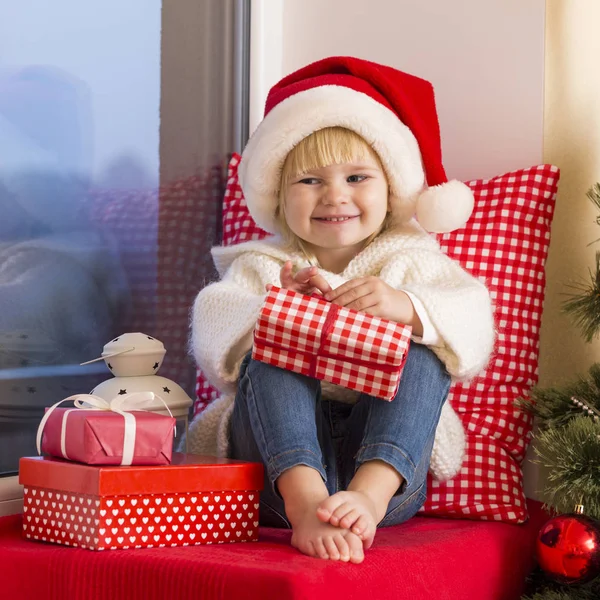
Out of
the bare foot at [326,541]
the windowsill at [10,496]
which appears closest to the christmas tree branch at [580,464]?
the bare foot at [326,541]

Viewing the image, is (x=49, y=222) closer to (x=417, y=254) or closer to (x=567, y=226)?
(x=417, y=254)

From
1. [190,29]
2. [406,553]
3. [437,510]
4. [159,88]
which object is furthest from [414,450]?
[190,29]

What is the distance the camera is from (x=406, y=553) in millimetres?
1143

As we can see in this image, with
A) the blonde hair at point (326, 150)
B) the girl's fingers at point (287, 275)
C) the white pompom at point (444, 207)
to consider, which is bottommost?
the girl's fingers at point (287, 275)

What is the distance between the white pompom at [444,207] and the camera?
4.93ft

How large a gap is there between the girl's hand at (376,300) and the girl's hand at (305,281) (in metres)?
0.02

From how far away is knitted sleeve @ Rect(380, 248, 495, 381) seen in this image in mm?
1366

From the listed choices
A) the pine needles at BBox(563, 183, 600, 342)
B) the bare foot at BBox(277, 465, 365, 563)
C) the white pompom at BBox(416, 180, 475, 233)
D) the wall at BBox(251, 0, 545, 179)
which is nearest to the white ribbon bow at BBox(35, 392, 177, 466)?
the bare foot at BBox(277, 465, 365, 563)

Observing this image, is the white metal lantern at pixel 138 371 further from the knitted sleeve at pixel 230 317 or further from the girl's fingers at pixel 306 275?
the girl's fingers at pixel 306 275

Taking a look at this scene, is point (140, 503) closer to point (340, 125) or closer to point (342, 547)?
point (342, 547)

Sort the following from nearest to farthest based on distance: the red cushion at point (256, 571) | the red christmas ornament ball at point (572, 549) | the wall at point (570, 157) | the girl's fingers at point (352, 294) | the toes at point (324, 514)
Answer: the red cushion at point (256, 571)
the toes at point (324, 514)
the red christmas ornament ball at point (572, 549)
the girl's fingers at point (352, 294)
the wall at point (570, 157)

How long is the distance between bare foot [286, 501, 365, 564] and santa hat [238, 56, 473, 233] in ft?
2.03

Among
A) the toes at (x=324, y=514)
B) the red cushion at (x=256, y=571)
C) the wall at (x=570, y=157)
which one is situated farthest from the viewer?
the wall at (x=570, y=157)

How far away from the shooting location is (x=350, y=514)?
3.60 feet
